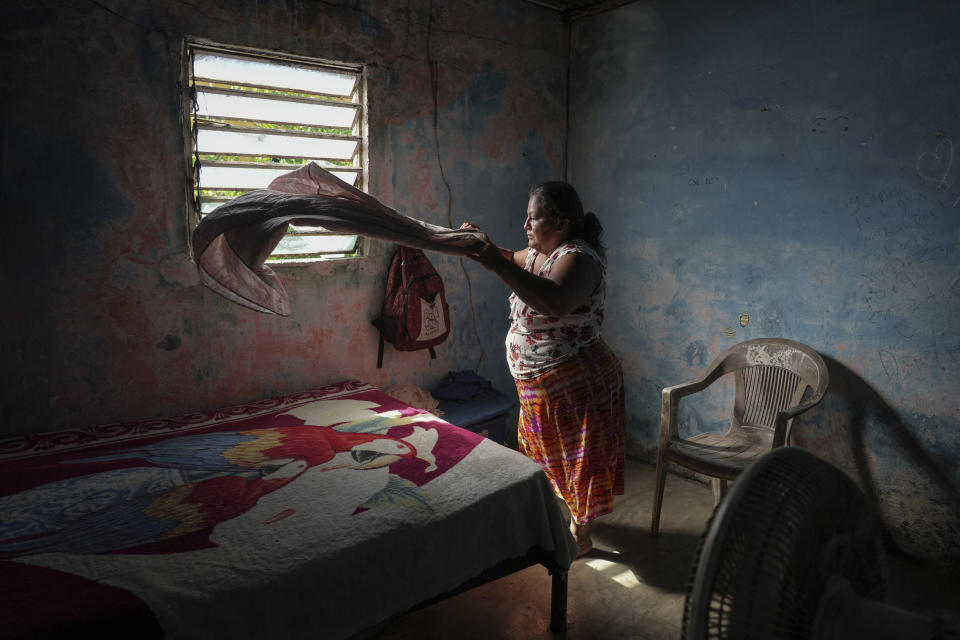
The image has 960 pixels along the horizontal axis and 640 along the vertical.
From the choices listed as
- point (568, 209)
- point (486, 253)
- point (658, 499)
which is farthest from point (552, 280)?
point (658, 499)

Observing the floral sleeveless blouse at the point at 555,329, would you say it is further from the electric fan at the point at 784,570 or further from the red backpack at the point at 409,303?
the electric fan at the point at 784,570

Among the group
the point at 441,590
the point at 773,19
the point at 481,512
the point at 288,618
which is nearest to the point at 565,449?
the point at 481,512

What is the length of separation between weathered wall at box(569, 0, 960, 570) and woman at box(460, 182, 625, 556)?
4.06ft

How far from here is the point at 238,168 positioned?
115 inches

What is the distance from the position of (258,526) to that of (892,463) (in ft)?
9.73

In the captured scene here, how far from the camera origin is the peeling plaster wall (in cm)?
246

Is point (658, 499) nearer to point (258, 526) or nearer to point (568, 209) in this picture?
point (568, 209)

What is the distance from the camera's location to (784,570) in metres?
0.85

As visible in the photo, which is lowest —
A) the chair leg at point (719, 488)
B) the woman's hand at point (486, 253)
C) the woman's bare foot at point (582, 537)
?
the woman's bare foot at point (582, 537)

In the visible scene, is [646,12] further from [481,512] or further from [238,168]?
[481,512]

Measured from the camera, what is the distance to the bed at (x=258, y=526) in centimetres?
150

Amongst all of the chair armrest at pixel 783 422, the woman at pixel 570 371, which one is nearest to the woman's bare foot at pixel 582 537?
the woman at pixel 570 371

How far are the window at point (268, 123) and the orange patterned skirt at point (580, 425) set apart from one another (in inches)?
59.3

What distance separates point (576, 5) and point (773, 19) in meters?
1.39
